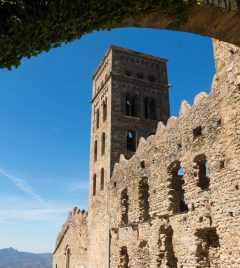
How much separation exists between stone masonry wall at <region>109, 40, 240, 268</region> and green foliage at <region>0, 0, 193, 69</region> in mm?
5465

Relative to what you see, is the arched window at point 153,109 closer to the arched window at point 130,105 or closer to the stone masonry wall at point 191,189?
the arched window at point 130,105

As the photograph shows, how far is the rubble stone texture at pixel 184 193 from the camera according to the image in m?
9.30

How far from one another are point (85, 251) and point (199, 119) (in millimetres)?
15524

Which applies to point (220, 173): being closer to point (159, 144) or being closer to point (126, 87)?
point (159, 144)

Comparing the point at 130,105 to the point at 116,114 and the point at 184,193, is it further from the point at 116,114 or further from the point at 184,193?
the point at 184,193

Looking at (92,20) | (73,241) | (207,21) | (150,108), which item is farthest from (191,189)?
(73,241)

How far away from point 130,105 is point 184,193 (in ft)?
47.3

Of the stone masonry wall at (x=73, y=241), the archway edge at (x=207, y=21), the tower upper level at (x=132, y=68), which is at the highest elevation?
the tower upper level at (x=132, y=68)

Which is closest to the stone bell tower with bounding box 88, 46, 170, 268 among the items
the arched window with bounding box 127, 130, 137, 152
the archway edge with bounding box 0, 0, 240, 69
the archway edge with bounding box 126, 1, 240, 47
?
the arched window with bounding box 127, 130, 137, 152

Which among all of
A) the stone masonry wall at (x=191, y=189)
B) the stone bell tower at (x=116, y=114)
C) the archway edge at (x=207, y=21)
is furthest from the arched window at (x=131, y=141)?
the archway edge at (x=207, y=21)

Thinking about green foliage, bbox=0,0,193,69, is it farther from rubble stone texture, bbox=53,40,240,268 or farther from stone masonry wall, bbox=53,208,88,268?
stone masonry wall, bbox=53,208,88,268

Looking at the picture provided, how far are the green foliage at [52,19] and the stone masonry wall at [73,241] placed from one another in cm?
2162

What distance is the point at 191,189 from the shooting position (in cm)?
1192

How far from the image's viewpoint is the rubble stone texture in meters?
9.30
